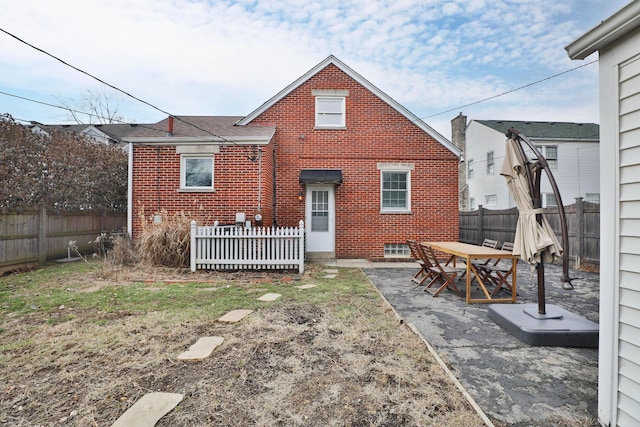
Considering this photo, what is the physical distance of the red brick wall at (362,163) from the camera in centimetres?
1077

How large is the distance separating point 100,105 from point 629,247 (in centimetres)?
3059

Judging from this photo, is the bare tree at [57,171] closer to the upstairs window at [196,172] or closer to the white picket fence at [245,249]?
the upstairs window at [196,172]

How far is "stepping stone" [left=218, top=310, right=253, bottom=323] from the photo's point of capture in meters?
4.42

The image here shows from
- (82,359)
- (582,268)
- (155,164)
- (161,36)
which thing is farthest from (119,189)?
(582,268)

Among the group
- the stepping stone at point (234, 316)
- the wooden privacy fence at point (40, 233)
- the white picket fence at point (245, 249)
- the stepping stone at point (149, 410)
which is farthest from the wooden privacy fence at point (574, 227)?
the wooden privacy fence at point (40, 233)

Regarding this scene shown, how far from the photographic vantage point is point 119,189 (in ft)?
40.8

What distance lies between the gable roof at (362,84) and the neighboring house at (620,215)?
8.77m

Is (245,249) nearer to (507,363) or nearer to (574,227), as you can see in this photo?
(507,363)

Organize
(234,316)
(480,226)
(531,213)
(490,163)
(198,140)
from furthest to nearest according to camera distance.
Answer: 1. (490,163)
2. (480,226)
3. (198,140)
4. (234,316)
5. (531,213)

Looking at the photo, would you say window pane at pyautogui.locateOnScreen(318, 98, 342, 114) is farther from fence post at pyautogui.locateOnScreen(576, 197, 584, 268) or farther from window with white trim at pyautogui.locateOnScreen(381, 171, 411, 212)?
fence post at pyautogui.locateOnScreen(576, 197, 584, 268)

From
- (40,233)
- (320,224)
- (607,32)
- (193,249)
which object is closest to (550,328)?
(607,32)

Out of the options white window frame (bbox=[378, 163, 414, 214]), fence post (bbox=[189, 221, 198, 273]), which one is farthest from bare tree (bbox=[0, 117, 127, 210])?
white window frame (bbox=[378, 163, 414, 214])

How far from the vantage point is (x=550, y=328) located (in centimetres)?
374

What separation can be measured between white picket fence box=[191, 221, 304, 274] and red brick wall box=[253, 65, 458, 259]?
2.66m
